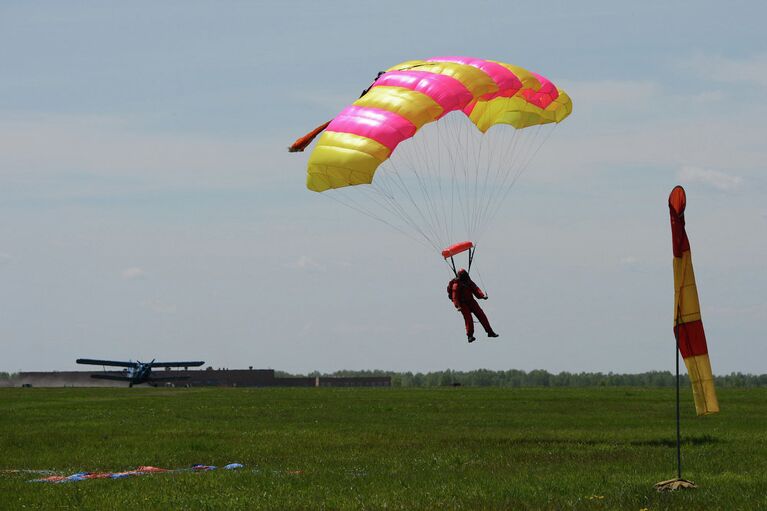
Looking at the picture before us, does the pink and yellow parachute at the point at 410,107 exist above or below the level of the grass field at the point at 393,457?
above

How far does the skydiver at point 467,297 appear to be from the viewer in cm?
2806

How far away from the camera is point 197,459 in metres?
27.5

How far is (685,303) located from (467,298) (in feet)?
37.0

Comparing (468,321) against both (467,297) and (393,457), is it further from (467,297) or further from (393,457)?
(393,457)

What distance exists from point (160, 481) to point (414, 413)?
26307 millimetres

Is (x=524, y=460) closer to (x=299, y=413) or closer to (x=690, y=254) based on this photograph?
(x=690, y=254)

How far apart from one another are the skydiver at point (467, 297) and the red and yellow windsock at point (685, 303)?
10.6 metres

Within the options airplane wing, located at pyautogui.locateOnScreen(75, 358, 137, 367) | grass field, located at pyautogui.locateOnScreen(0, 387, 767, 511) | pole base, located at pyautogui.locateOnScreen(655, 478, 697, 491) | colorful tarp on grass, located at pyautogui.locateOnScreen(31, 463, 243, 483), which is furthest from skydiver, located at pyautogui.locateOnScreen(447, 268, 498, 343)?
airplane wing, located at pyautogui.locateOnScreen(75, 358, 137, 367)

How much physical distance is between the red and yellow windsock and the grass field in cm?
172

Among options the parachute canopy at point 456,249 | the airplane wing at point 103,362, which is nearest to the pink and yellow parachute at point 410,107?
the parachute canopy at point 456,249

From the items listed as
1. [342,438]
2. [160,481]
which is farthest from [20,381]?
[160,481]

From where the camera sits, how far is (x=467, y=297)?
2828 cm

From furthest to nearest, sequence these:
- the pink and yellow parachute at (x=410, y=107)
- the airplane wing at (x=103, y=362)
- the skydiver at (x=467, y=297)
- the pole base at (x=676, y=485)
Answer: the airplane wing at (x=103, y=362)
the skydiver at (x=467, y=297)
the pink and yellow parachute at (x=410, y=107)
the pole base at (x=676, y=485)

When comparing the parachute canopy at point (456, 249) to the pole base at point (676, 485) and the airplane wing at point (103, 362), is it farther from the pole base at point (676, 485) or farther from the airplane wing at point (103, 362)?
the airplane wing at point (103, 362)
